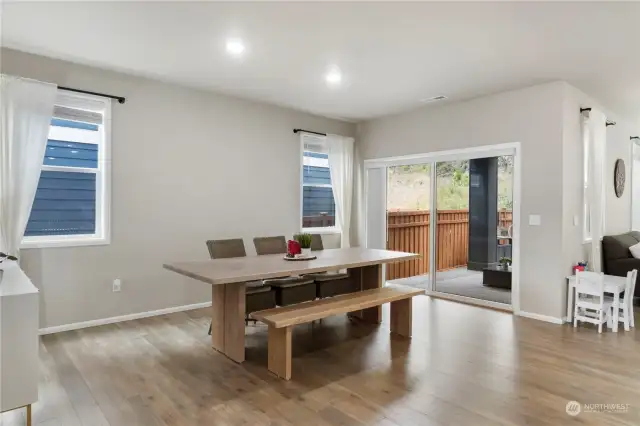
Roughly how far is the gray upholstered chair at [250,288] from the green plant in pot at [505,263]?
3.18 m

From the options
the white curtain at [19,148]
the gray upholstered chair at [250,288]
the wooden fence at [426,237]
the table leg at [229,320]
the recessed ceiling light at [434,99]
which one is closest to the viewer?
the table leg at [229,320]

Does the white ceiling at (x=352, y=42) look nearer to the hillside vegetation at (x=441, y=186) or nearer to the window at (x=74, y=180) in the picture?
the window at (x=74, y=180)

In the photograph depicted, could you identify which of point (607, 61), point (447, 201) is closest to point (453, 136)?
point (447, 201)

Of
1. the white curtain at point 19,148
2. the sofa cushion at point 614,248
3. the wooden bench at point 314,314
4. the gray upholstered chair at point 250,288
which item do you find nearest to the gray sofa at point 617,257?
the sofa cushion at point 614,248

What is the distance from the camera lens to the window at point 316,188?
6164mm

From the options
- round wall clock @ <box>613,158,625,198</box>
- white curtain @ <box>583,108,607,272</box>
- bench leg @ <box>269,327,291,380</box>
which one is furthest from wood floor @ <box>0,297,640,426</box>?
round wall clock @ <box>613,158,625,198</box>

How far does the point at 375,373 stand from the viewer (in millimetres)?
2980

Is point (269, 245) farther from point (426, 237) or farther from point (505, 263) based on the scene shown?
point (505, 263)

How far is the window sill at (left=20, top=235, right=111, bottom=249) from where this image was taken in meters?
3.79

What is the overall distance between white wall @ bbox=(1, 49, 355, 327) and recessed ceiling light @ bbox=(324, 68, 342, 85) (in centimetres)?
138

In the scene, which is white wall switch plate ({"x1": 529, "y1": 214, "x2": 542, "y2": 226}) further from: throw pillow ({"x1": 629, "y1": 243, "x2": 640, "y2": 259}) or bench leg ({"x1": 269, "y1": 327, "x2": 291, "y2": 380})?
bench leg ({"x1": 269, "y1": 327, "x2": 291, "y2": 380})

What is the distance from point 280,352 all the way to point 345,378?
0.52m

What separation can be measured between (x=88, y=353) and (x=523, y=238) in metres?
4.75

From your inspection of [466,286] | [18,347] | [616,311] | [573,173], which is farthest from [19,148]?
[616,311]
